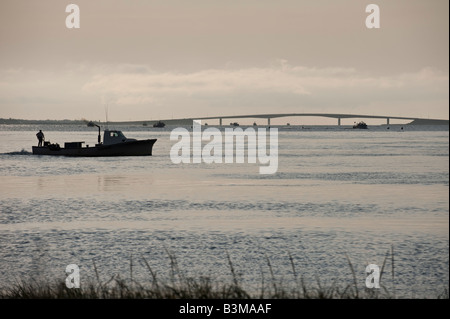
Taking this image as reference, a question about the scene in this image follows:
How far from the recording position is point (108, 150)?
262ft

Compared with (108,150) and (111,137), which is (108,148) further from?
(111,137)

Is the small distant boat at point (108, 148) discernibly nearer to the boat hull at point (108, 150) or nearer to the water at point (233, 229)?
the boat hull at point (108, 150)

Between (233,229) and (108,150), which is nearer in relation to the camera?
(233,229)

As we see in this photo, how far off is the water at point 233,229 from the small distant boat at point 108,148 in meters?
24.6

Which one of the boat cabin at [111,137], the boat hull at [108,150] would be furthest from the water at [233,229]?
the boat cabin at [111,137]

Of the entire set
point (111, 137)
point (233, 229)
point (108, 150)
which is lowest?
point (233, 229)

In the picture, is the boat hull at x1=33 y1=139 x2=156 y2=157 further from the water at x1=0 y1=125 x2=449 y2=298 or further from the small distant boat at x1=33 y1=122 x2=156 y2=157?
the water at x1=0 y1=125 x2=449 y2=298

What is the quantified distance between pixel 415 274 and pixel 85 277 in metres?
9.59

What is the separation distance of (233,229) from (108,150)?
178 feet

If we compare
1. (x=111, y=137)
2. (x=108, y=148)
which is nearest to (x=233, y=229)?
(x=108, y=148)

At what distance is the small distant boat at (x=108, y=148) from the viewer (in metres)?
79.8

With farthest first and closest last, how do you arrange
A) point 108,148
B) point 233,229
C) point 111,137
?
point 111,137, point 108,148, point 233,229

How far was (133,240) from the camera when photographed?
25266 mm

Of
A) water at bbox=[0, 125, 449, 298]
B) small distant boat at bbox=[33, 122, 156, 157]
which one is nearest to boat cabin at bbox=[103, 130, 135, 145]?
small distant boat at bbox=[33, 122, 156, 157]
